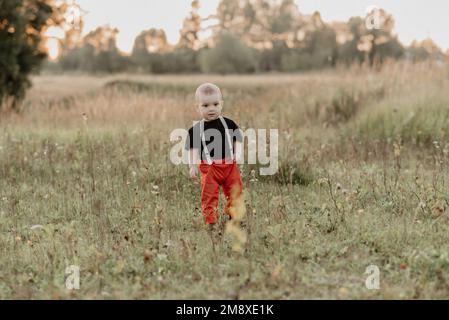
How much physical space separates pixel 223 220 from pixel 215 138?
82 centimetres

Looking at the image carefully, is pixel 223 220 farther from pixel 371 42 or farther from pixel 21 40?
pixel 371 42

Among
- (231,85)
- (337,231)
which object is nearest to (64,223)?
(337,231)

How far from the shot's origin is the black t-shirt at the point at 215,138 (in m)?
5.46

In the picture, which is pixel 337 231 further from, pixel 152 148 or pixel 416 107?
pixel 416 107

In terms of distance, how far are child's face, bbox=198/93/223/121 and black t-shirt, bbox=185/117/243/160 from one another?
0.42ft

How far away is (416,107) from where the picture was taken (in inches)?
384

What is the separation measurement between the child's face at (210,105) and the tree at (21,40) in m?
8.62

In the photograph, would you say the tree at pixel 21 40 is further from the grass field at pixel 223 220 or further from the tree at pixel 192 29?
the tree at pixel 192 29

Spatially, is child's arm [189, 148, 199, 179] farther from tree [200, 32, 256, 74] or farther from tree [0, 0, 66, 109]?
tree [200, 32, 256, 74]

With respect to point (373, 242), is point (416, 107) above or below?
above

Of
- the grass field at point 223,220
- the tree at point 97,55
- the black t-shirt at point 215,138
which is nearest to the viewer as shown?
the grass field at point 223,220

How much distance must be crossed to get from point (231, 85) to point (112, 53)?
30295 mm

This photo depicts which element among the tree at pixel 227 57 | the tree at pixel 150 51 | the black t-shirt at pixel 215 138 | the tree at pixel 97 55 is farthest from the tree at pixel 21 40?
the tree at pixel 97 55

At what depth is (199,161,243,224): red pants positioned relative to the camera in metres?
5.37
